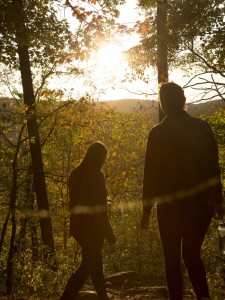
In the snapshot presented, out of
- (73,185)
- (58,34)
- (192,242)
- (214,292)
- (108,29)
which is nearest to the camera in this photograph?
(192,242)

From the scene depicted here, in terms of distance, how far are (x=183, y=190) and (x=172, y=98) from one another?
0.95 meters

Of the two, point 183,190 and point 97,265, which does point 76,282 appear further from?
point 183,190

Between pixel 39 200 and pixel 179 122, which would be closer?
pixel 179 122

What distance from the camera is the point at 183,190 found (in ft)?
12.0

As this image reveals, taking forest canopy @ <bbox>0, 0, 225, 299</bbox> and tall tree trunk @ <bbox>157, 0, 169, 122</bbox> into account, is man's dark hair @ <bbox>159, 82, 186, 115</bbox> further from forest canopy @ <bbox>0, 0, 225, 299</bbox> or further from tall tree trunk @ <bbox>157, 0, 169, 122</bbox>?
tall tree trunk @ <bbox>157, 0, 169, 122</bbox>

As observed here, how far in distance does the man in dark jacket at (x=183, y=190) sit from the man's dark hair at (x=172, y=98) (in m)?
0.14

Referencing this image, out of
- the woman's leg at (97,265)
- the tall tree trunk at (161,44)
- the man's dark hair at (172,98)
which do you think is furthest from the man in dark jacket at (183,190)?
the tall tree trunk at (161,44)

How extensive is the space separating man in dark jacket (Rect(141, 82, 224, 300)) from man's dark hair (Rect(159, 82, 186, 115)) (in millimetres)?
139

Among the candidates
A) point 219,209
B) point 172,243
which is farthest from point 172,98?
point 172,243

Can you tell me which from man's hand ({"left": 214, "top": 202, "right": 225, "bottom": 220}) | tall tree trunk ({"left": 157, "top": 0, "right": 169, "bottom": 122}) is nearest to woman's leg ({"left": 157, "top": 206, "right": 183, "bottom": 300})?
man's hand ({"left": 214, "top": 202, "right": 225, "bottom": 220})

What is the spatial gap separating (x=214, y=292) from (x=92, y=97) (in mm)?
9205

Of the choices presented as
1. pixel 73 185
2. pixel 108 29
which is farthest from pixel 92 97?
pixel 73 185

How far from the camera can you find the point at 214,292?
592cm

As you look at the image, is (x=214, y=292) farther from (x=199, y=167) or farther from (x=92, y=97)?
(x=92, y=97)
